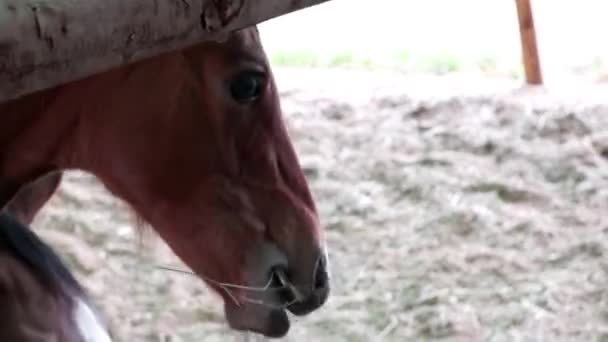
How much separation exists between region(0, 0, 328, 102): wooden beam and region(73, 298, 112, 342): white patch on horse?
2.50 ft

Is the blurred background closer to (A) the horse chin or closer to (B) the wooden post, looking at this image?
(B) the wooden post

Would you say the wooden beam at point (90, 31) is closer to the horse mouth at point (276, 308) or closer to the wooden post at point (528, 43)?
the horse mouth at point (276, 308)

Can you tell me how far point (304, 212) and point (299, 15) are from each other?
2856 millimetres

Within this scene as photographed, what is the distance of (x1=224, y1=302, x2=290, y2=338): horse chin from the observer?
4.44ft

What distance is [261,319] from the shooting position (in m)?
1.37

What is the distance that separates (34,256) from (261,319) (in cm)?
32

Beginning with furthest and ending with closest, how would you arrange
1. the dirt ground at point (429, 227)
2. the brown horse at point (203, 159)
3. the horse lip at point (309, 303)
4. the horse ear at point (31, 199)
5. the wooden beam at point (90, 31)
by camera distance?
the dirt ground at point (429, 227) → the horse ear at point (31, 199) → the horse lip at point (309, 303) → the brown horse at point (203, 159) → the wooden beam at point (90, 31)

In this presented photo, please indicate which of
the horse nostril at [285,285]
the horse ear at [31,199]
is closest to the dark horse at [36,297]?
the horse ear at [31,199]

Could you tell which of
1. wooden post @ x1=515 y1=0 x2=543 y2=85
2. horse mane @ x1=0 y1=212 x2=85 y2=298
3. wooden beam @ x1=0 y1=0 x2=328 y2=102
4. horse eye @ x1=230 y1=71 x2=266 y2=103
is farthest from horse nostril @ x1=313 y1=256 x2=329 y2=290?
wooden post @ x1=515 y1=0 x2=543 y2=85

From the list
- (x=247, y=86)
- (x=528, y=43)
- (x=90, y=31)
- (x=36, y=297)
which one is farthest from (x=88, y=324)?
(x=528, y=43)

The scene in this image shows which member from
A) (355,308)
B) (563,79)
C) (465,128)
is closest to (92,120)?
(355,308)

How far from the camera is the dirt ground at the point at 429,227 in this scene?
2.07 meters

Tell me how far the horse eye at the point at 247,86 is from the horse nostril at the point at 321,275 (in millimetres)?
237

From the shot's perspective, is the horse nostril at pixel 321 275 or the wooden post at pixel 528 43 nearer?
the horse nostril at pixel 321 275
